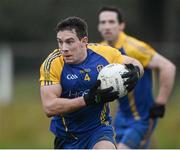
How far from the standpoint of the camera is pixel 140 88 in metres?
11.2

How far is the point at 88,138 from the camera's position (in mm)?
8828

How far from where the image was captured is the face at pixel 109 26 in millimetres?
10984

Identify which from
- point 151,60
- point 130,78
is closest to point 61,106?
point 130,78

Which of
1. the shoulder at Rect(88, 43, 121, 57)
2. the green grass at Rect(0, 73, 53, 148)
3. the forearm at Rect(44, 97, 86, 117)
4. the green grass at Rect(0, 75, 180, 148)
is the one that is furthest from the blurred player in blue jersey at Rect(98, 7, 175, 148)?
the green grass at Rect(0, 73, 53, 148)

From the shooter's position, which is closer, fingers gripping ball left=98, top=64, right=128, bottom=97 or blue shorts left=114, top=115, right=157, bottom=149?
fingers gripping ball left=98, top=64, right=128, bottom=97

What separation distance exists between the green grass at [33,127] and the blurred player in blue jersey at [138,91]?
2959mm

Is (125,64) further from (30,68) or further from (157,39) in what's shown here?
(30,68)

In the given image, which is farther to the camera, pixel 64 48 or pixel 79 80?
pixel 79 80

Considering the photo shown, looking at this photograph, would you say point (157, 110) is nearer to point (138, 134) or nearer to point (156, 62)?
point (138, 134)

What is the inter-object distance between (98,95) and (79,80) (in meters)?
0.50

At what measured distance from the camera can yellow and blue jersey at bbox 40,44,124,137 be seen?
8547 millimetres

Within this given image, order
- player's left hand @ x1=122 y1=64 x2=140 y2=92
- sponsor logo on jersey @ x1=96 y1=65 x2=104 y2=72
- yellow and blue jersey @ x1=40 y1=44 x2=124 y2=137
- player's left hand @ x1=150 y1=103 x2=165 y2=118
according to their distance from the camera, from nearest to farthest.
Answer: player's left hand @ x1=122 y1=64 x2=140 y2=92 → yellow and blue jersey @ x1=40 y1=44 x2=124 y2=137 → sponsor logo on jersey @ x1=96 y1=65 x2=104 y2=72 → player's left hand @ x1=150 y1=103 x2=165 y2=118

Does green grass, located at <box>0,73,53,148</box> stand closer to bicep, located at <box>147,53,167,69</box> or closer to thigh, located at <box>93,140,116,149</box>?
bicep, located at <box>147,53,167,69</box>

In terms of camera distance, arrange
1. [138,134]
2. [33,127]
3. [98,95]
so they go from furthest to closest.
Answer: [33,127] → [138,134] → [98,95]
